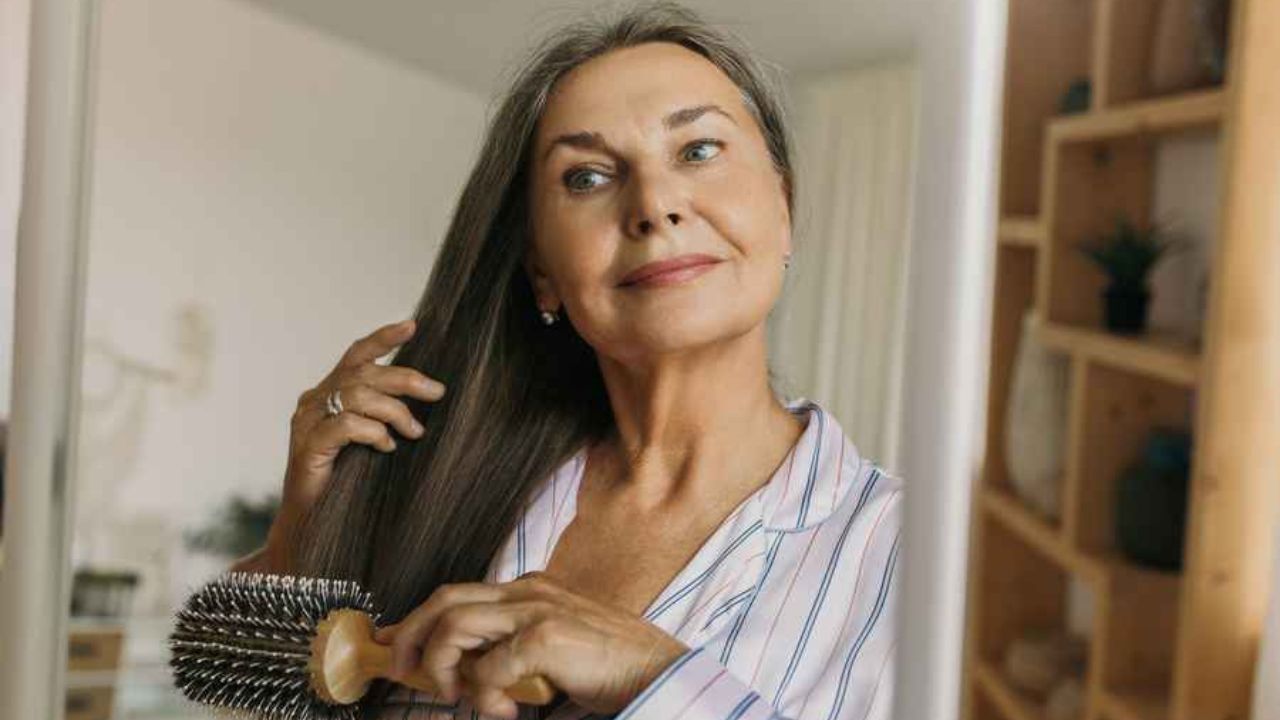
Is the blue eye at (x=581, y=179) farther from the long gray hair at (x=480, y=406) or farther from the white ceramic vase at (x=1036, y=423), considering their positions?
the white ceramic vase at (x=1036, y=423)

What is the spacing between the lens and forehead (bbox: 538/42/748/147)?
41 cm

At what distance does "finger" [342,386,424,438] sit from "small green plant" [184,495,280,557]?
6 centimetres

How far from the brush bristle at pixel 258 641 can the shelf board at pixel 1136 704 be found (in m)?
0.26

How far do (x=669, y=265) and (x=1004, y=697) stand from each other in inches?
6.4

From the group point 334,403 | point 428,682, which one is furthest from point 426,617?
point 334,403

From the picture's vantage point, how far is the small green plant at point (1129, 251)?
300 mm

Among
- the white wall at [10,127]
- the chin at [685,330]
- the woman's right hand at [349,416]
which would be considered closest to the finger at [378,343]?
the woman's right hand at [349,416]

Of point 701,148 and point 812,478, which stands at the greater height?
point 701,148

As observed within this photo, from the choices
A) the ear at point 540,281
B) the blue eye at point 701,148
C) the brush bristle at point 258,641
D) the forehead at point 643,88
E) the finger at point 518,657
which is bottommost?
the brush bristle at point 258,641

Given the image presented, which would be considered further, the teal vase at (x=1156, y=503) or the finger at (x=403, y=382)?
the finger at (x=403, y=382)

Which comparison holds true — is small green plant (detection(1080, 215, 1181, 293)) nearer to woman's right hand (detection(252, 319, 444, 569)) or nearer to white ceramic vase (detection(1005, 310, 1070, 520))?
white ceramic vase (detection(1005, 310, 1070, 520))

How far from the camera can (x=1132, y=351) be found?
0.30m

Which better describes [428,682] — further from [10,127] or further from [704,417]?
[10,127]

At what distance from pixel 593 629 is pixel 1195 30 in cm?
24
